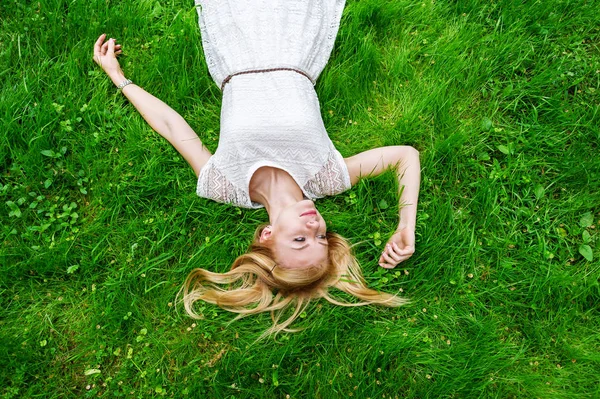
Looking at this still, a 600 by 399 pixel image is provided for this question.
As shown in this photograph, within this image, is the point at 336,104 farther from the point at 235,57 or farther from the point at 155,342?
the point at 155,342

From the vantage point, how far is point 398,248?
3.58m

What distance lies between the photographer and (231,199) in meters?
3.61

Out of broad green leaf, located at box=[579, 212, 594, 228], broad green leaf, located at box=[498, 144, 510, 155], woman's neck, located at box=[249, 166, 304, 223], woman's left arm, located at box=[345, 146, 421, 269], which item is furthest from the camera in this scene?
broad green leaf, located at box=[498, 144, 510, 155]

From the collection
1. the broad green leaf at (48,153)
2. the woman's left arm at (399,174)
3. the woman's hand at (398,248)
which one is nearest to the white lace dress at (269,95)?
the woman's left arm at (399,174)

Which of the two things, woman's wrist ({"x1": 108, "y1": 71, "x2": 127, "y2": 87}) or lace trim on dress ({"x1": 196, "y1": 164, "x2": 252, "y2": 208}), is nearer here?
lace trim on dress ({"x1": 196, "y1": 164, "x2": 252, "y2": 208})

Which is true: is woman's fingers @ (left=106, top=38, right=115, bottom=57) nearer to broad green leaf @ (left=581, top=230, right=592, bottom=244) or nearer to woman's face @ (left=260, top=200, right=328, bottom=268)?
woman's face @ (left=260, top=200, right=328, bottom=268)

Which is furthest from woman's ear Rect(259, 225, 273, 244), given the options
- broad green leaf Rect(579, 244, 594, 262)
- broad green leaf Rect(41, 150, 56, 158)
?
broad green leaf Rect(579, 244, 594, 262)

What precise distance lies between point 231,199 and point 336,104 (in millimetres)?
1226

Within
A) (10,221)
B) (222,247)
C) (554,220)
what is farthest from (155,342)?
(554,220)

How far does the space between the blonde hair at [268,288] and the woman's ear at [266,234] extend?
0.14 feet

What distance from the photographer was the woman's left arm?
142 inches

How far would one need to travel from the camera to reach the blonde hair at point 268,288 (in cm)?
345

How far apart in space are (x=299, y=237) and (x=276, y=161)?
2.07 feet

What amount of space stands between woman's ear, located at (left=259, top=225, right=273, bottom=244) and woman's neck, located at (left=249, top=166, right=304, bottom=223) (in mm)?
85
